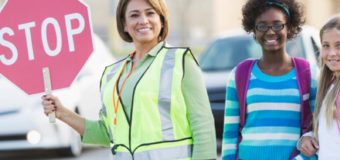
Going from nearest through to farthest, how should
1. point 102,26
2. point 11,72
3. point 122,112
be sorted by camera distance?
point 122,112 < point 11,72 < point 102,26

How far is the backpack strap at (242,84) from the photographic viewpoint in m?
4.54

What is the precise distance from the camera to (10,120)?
10859 mm

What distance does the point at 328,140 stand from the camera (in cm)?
418

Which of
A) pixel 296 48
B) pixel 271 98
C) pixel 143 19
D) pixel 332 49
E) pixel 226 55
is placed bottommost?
pixel 226 55

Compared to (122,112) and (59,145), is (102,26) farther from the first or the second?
(122,112)

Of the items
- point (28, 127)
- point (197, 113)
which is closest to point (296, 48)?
point (28, 127)

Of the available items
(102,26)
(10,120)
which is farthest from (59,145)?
(102,26)

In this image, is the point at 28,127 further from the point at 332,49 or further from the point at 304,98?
the point at 332,49

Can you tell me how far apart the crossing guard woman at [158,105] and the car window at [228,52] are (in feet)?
23.4

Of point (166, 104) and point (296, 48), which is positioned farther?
point (296, 48)

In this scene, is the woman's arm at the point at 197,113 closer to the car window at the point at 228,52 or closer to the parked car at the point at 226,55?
the parked car at the point at 226,55

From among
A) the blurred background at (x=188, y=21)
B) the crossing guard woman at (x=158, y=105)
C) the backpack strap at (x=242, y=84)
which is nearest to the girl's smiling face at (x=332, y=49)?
the backpack strap at (x=242, y=84)

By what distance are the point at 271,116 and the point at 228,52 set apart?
7439 mm

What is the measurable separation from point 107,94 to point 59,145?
6.76m
